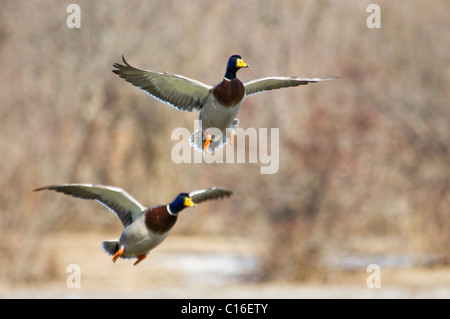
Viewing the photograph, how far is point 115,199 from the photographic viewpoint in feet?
18.7

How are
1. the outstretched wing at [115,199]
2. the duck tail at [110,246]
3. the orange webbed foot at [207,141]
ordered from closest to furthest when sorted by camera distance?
the orange webbed foot at [207,141], the outstretched wing at [115,199], the duck tail at [110,246]

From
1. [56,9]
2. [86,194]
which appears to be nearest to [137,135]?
[56,9]

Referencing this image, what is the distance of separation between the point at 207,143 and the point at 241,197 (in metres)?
9.27

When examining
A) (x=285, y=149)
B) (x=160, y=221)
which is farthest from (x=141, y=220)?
(x=285, y=149)

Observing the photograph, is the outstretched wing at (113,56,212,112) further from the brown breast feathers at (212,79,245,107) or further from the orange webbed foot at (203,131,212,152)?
the orange webbed foot at (203,131,212,152)

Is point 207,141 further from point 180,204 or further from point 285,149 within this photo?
point 285,149

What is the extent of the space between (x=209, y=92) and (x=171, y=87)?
0.32 metres

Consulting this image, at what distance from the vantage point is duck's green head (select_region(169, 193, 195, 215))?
5.19m

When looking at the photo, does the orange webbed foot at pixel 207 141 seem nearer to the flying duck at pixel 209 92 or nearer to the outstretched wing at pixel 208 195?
the flying duck at pixel 209 92

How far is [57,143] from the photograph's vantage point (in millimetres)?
14969

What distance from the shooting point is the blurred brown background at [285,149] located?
14.1m

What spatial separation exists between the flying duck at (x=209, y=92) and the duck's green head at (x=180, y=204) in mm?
376

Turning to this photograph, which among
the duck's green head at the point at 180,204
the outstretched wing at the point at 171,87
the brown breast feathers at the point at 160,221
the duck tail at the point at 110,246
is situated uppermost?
the outstretched wing at the point at 171,87

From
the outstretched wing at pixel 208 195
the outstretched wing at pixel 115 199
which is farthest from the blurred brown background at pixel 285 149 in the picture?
the outstretched wing at pixel 115 199
